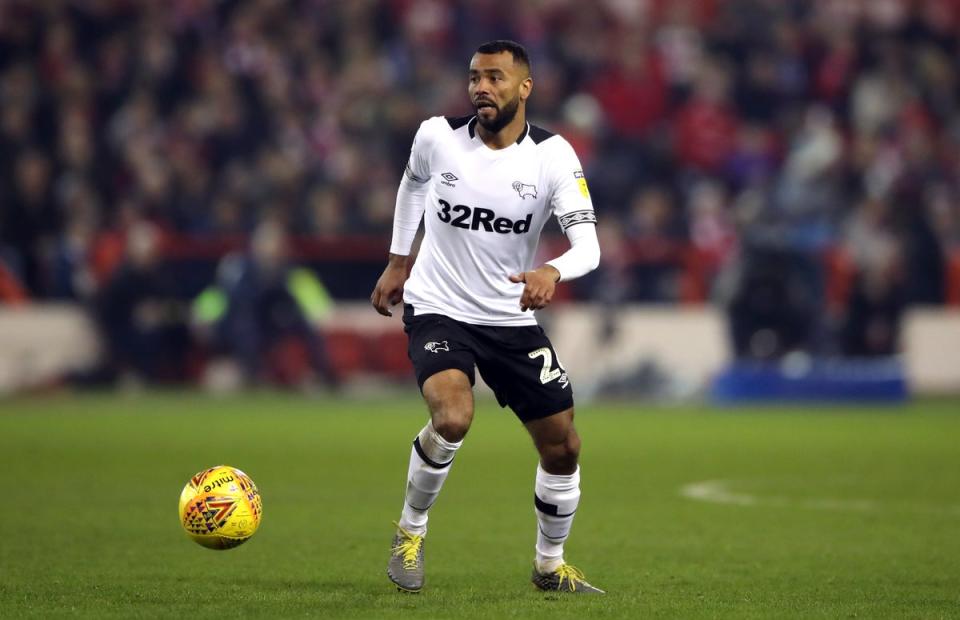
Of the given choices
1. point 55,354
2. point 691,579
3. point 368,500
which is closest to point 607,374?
point 55,354

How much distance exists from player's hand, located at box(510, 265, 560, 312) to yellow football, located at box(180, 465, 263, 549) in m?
1.56

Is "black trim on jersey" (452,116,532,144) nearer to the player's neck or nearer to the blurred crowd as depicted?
the player's neck

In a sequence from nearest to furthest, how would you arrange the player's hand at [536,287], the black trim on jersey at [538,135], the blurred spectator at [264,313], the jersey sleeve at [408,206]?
the player's hand at [536,287] < the black trim on jersey at [538,135] < the jersey sleeve at [408,206] < the blurred spectator at [264,313]

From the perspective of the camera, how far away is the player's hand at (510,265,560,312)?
22.2 ft

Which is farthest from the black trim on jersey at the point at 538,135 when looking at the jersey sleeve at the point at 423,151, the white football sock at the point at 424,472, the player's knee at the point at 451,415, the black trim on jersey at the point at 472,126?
the white football sock at the point at 424,472

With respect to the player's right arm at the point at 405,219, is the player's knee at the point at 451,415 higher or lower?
lower

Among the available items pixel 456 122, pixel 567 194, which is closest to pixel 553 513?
pixel 567 194

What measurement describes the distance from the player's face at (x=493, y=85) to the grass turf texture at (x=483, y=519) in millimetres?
2026

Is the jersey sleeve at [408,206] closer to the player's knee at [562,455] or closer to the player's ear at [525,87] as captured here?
the player's ear at [525,87]

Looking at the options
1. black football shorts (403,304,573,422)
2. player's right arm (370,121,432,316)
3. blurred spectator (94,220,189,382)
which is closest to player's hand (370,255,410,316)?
player's right arm (370,121,432,316)

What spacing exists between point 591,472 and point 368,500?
2498mm

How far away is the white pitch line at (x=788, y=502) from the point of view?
10617 millimetres

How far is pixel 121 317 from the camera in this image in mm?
20656

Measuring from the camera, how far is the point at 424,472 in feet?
23.6
